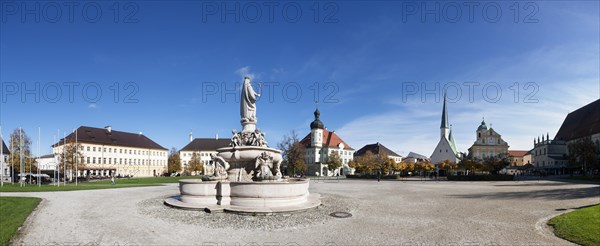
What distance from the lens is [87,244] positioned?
7.90 meters

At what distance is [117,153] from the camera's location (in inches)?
3041

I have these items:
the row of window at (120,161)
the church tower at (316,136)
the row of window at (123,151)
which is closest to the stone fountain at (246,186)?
the row of window at (120,161)

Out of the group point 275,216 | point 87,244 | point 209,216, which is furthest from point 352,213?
point 87,244

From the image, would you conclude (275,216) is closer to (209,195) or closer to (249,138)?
(209,195)

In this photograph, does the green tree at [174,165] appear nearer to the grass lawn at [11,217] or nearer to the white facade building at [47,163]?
the white facade building at [47,163]

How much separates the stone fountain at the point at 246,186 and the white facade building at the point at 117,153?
199 feet

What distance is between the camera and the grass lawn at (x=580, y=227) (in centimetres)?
834

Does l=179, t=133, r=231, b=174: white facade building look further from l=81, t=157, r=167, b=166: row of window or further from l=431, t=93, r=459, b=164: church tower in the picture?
l=431, t=93, r=459, b=164: church tower

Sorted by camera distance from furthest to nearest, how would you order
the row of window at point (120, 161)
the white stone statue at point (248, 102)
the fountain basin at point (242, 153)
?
1. the row of window at point (120, 161)
2. the white stone statue at point (248, 102)
3. the fountain basin at point (242, 153)

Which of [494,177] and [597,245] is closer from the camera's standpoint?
[597,245]

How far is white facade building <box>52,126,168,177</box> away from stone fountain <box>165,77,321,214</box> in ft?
199

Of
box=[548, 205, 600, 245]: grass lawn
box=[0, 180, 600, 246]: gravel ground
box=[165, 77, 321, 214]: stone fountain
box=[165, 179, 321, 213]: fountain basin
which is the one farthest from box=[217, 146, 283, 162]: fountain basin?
box=[548, 205, 600, 245]: grass lawn

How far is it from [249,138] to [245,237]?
9.35 metres

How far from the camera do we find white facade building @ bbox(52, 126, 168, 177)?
7050cm
